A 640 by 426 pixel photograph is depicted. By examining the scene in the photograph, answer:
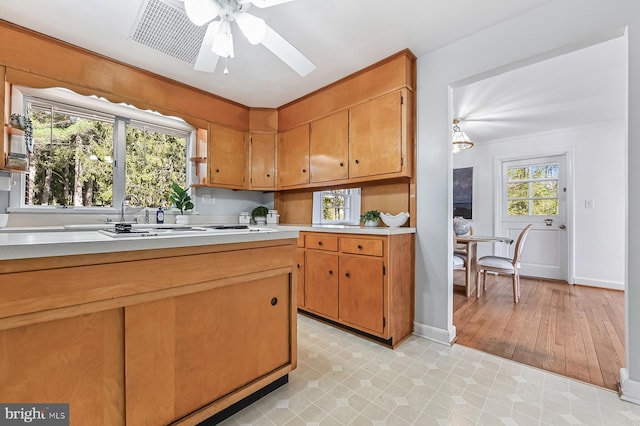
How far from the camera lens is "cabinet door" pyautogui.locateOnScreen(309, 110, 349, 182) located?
2723mm

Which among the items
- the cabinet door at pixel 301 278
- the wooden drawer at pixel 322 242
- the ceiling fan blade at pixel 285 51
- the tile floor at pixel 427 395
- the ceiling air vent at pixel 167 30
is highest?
the ceiling air vent at pixel 167 30

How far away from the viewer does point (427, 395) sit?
1.53m

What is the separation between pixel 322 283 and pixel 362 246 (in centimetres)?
60

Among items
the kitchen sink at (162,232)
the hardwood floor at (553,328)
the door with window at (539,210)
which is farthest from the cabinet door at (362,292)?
the door with window at (539,210)

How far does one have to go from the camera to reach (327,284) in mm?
2465

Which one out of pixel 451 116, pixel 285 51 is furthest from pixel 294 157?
pixel 451 116

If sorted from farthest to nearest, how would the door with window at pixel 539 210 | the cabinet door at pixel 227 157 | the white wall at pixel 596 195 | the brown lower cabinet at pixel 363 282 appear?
the door with window at pixel 539 210 → the white wall at pixel 596 195 → the cabinet door at pixel 227 157 → the brown lower cabinet at pixel 363 282

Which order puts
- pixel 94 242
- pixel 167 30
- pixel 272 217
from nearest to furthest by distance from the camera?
pixel 94 242 < pixel 167 30 < pixel 272 217

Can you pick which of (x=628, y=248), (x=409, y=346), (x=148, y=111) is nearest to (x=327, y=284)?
(x=409, y=346)

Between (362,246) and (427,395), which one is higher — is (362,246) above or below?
above

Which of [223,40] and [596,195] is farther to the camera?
[596,195]

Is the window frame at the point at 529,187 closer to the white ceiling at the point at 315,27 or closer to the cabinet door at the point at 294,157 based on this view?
the white ceiling at the point at 315,27

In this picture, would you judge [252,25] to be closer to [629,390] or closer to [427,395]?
[427,395]

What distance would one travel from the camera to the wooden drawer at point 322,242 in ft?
7.91
